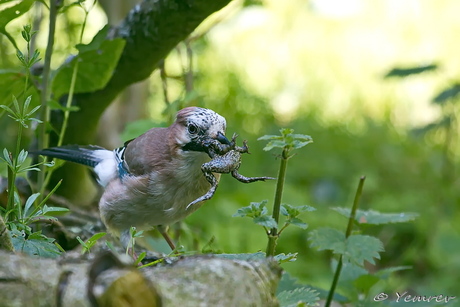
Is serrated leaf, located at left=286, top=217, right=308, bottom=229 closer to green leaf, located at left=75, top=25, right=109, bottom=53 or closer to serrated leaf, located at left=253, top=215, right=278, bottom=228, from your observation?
serrated leaf, located at left=253, top=215, right=278, bottom=228

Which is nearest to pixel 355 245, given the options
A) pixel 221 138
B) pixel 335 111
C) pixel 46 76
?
pixel 221 138

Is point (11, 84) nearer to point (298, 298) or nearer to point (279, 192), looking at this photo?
point (279, 192)

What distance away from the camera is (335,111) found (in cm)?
629

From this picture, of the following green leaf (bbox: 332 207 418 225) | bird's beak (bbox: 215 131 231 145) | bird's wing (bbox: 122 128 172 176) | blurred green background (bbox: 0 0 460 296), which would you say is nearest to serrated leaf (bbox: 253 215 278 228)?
green leaf (bbox: 332 207 418 225)

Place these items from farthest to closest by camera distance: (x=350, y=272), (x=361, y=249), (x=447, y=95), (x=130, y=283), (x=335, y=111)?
(x=335, y=111) < (x=447, y=95) < (x=350, y=272) < (x=361, y=249) < (x=130, y=283)

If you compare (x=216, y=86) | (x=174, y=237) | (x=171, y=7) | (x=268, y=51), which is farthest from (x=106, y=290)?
(x=268, y=51)

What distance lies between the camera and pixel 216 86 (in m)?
5.61

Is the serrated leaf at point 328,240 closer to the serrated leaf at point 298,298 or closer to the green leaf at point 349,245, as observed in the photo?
the green leaf at point 349,245

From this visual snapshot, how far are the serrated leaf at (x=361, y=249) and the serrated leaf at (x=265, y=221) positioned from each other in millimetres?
346

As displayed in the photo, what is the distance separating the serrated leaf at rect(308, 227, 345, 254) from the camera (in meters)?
1.75

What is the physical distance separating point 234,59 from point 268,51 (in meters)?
0.48

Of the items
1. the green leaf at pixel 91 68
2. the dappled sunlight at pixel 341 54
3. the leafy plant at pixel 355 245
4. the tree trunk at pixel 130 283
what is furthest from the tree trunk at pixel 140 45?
the dappled sunlight at pixel 341 54

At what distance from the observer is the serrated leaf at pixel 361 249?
1.73m

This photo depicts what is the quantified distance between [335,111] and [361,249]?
4628 mm
